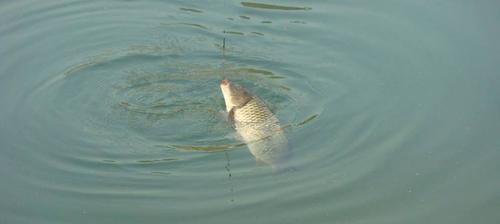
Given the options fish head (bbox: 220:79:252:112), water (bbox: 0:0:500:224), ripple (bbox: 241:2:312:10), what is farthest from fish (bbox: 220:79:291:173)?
ripple (bbox: 241:2:312:10)

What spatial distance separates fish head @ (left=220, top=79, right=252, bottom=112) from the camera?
22.9 feet

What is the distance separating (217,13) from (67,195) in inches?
142

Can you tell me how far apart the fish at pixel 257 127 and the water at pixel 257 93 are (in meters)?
0.13

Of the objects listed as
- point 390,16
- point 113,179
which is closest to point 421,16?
point 390,16

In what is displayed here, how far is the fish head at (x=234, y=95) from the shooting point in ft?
22.9

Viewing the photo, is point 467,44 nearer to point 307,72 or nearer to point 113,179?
point 307,72

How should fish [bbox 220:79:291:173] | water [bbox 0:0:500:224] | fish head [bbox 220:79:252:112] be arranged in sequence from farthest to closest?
fish head [bbox 220:79:252:112]
fish [bbox 220:79:291:173]
water [bbox 0:0:500:224]

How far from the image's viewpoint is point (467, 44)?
843 cm

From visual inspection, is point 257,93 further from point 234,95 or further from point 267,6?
point 267,6

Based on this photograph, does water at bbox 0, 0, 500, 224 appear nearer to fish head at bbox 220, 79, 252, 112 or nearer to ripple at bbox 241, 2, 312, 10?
ripple at bbox 241, 2, 312, 10

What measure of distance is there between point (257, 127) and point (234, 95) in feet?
1.67

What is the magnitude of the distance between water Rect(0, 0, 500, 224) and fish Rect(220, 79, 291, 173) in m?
0.13

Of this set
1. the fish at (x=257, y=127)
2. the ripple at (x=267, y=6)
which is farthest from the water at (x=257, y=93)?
the fish at (x=257, y=127)

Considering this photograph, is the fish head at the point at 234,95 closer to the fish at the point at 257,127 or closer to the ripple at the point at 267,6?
the fish at the point at 257,127
